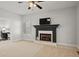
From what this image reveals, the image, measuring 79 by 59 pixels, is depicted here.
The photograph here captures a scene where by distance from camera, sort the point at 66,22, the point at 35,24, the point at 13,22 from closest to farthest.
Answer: the point at 13,22
the point at 35,24
the point at 66,22

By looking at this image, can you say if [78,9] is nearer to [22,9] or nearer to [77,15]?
[77,15]

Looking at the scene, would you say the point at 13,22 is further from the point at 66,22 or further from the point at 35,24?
the point at 66,22

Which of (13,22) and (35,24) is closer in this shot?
(13,22)

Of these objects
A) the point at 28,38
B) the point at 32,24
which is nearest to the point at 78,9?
the point at 32,24

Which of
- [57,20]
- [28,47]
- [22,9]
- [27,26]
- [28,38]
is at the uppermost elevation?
[22,9]

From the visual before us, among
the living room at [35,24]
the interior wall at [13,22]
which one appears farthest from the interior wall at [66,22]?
the interior wall at [13,22]

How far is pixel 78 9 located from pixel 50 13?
1.18 meters

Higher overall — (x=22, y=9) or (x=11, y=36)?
(x=22, y=9)

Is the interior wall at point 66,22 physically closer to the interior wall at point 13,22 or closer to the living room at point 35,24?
the living room at point 35,24

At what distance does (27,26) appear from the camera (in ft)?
10.1

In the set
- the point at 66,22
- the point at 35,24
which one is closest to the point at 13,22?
the point at 35,24

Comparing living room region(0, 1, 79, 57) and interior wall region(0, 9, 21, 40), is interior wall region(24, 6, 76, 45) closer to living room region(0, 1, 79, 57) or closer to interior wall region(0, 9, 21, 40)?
living room region(0, 1, 79, 57)

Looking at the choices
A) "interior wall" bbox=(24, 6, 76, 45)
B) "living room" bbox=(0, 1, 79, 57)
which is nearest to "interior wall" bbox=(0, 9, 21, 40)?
"living room" bbox=(0, 1, 79, 57)

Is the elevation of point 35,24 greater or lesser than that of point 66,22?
lesser
